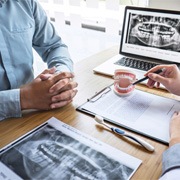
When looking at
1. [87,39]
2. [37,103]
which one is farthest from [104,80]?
[87,39]

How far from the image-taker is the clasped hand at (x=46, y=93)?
76cm

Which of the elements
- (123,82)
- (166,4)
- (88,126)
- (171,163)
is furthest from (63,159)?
(166,4)

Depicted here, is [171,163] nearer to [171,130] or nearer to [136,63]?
[171,130]

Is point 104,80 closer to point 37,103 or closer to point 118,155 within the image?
point 37,103

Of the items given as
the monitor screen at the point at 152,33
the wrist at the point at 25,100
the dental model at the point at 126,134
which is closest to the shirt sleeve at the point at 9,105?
the wrist at the point at 25,100

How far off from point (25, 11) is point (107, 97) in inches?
21.4

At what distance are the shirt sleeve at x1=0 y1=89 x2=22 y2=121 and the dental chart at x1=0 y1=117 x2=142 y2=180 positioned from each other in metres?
0.13

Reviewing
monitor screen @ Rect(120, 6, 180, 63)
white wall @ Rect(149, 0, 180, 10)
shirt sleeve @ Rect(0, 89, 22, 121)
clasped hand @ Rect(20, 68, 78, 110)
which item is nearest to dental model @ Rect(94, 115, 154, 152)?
clasped hand @ Rect(20, 68, 78, 110)

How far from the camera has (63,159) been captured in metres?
0.56

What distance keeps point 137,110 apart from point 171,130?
0.15 m

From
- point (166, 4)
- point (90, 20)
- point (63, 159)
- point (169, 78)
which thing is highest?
point (166, 4)

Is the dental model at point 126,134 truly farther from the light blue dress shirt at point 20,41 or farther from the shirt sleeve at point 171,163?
the light blue dress shirt at point 20,41

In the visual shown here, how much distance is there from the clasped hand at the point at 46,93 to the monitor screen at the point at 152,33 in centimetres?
54

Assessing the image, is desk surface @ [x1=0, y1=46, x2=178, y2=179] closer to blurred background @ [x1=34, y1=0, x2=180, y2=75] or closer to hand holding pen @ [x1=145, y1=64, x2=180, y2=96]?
hand holding pen @ [x1=145, y1=64, x2=180, y2=96]
